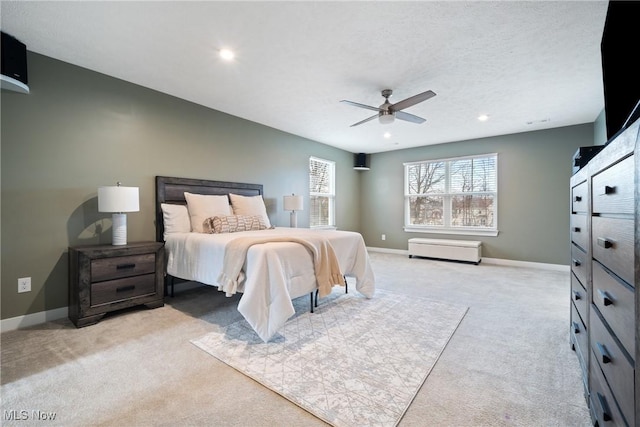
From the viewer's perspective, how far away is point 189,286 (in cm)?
372

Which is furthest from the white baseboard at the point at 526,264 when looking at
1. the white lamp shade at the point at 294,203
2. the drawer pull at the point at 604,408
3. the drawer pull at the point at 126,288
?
the drawer pull at the point at 126,288

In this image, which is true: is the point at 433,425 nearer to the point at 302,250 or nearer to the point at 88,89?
the point at 302,250

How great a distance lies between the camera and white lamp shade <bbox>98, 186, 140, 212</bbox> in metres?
2.68

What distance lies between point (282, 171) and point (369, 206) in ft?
9.42

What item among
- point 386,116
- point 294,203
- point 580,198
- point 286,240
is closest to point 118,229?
point 286,240

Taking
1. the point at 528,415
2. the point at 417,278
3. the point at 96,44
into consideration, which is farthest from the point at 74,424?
the point at 417,278

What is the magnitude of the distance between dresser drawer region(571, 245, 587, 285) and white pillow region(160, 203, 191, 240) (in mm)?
3694

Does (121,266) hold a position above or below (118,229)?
below

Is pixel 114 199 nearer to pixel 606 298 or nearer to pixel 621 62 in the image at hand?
pixel 606 298

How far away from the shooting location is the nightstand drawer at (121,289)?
2.57m

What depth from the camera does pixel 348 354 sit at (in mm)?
2029

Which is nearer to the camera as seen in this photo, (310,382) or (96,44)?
(310,382)

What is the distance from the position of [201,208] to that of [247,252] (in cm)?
153

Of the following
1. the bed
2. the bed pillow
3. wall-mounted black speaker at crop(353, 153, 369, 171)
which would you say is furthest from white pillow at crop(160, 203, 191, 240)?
wall-mounted black speaker at crop(353, 153, 369, 171)
